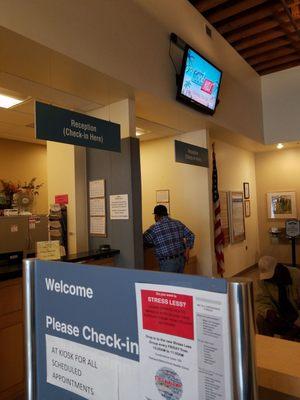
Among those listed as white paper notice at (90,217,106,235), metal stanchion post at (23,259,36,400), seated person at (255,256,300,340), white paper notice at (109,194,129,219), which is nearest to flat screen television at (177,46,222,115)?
white paper notice at (109,194,129,219)

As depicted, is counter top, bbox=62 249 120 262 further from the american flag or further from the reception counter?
the american flag

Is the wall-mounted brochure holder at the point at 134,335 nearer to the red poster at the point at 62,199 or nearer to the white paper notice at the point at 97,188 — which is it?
the white paper notice at the point at 97,188

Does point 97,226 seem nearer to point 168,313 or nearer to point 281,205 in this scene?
point 168,313

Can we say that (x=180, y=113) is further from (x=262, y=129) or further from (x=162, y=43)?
(x=262, y=129)

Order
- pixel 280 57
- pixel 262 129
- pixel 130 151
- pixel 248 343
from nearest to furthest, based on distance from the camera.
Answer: pixel 248 343 → pixel 130 151 → pixel 280 57 → pixel 262 129

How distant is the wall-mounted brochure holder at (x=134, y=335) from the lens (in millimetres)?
641

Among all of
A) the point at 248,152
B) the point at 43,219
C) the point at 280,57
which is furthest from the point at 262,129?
the point at 43,219

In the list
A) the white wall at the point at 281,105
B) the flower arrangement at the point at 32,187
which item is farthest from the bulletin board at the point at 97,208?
the white wall at the point at 281,105

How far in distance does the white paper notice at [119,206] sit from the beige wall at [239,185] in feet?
10.7

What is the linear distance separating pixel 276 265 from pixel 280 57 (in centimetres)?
510

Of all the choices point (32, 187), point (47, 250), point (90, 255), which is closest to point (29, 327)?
point (47, 250)

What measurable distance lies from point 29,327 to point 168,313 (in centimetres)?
46

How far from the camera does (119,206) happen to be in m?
4.09

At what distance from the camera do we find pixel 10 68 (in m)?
3.13
